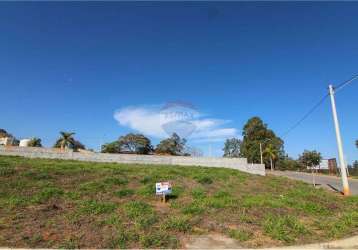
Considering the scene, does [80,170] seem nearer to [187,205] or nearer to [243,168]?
[187,205]

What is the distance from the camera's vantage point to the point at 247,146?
68.8 metres

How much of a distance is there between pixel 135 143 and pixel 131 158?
A: 41137mm

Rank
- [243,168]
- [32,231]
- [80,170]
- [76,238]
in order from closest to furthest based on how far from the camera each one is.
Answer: [76,238] < [32,231] < [80,170] < [243,168]

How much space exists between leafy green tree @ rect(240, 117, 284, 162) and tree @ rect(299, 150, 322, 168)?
7649mm

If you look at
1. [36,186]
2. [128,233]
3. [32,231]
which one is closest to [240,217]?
[128,233]

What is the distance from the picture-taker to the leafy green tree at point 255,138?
218 ft

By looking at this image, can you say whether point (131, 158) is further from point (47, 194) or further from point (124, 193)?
point (47, 194)

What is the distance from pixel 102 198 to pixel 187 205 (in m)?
3.39

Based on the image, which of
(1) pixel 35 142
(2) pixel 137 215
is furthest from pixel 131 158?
(1) pixel 35 142

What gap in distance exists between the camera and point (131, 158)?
2655 centimetres

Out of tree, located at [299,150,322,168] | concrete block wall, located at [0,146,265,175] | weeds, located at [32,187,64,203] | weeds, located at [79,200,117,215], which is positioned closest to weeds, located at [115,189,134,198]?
weeds, located at [79,200,117,215]

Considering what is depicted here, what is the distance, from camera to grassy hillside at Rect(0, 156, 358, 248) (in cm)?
718

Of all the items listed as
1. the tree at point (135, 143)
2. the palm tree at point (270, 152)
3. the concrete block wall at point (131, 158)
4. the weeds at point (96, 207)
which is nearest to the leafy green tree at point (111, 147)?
the tree at point (135, 143)

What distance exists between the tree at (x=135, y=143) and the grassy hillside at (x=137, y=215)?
51.8 m
